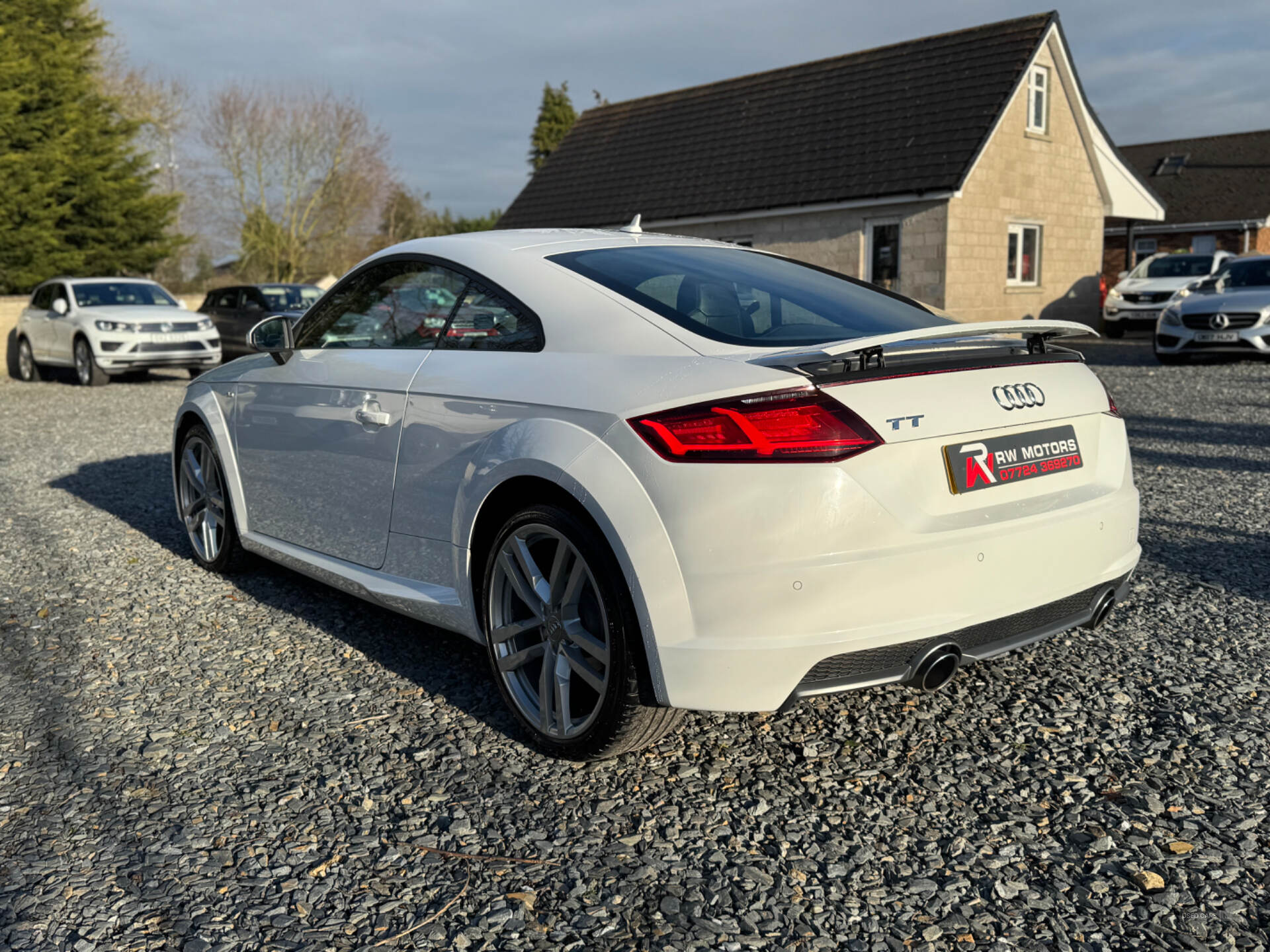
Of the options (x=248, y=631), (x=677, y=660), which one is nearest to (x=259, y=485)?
(x=248, y=631)

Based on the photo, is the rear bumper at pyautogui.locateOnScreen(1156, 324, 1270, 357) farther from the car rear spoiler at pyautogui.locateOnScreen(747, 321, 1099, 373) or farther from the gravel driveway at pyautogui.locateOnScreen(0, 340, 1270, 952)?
the car rear spoiler at pyautogui.locateOnScreen(747, 321, 1099, 373)

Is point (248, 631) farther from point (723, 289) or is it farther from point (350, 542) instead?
point (723, 289)

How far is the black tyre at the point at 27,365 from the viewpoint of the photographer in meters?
20.2

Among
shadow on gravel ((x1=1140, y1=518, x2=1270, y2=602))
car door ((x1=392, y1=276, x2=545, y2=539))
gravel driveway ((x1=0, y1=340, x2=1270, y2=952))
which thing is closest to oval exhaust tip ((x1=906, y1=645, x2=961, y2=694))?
gravel driveway ((x1=0, y1=340, x2=1270, y2=952))

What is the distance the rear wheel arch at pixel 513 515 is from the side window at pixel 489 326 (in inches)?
17.9

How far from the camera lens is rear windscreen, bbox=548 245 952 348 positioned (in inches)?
127

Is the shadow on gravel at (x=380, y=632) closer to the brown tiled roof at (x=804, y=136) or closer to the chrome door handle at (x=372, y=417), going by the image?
the chrome door handle at (x=372, y=417)

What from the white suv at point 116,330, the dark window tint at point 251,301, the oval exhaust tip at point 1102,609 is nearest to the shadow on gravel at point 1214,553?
the oval exhaust tip at point 1102,609

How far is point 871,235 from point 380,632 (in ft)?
64.6

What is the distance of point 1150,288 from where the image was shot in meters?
23.2

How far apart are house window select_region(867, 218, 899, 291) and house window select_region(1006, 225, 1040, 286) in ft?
8.89

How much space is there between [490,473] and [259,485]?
6.23 feet

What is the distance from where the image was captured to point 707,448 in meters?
2.75

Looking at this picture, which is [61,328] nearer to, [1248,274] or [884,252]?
[884,252]
